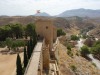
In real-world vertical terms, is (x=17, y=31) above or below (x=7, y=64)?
above

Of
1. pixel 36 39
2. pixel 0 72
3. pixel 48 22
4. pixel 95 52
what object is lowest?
pixel 95 52

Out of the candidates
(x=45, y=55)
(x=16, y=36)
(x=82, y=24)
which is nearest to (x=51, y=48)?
(x=45, y=55)

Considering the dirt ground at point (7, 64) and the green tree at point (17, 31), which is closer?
the dirt ground at point (7, 64)

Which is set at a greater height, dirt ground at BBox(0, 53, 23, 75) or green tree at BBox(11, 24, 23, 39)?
green tree at BBox(11, 24, 23, 39)

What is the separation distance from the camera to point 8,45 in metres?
48.9

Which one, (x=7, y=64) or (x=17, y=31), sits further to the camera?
(x=17, y=31)

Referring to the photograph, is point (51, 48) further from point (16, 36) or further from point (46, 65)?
point (16, 36)

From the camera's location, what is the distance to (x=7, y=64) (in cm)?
3722

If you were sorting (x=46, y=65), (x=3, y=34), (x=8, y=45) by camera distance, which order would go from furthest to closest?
(x=3, y=34) → (x=8, y=45) → (x=46, y=65)

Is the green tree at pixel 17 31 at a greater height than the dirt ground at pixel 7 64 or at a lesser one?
greater

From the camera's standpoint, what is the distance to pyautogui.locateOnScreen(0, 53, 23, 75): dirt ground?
A: 106 feet

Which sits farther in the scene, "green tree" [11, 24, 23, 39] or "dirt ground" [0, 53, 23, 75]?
"green tree" [11, 24, 23, 39]

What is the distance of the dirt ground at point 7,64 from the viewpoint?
32.2m

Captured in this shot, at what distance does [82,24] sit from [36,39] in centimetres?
16917
